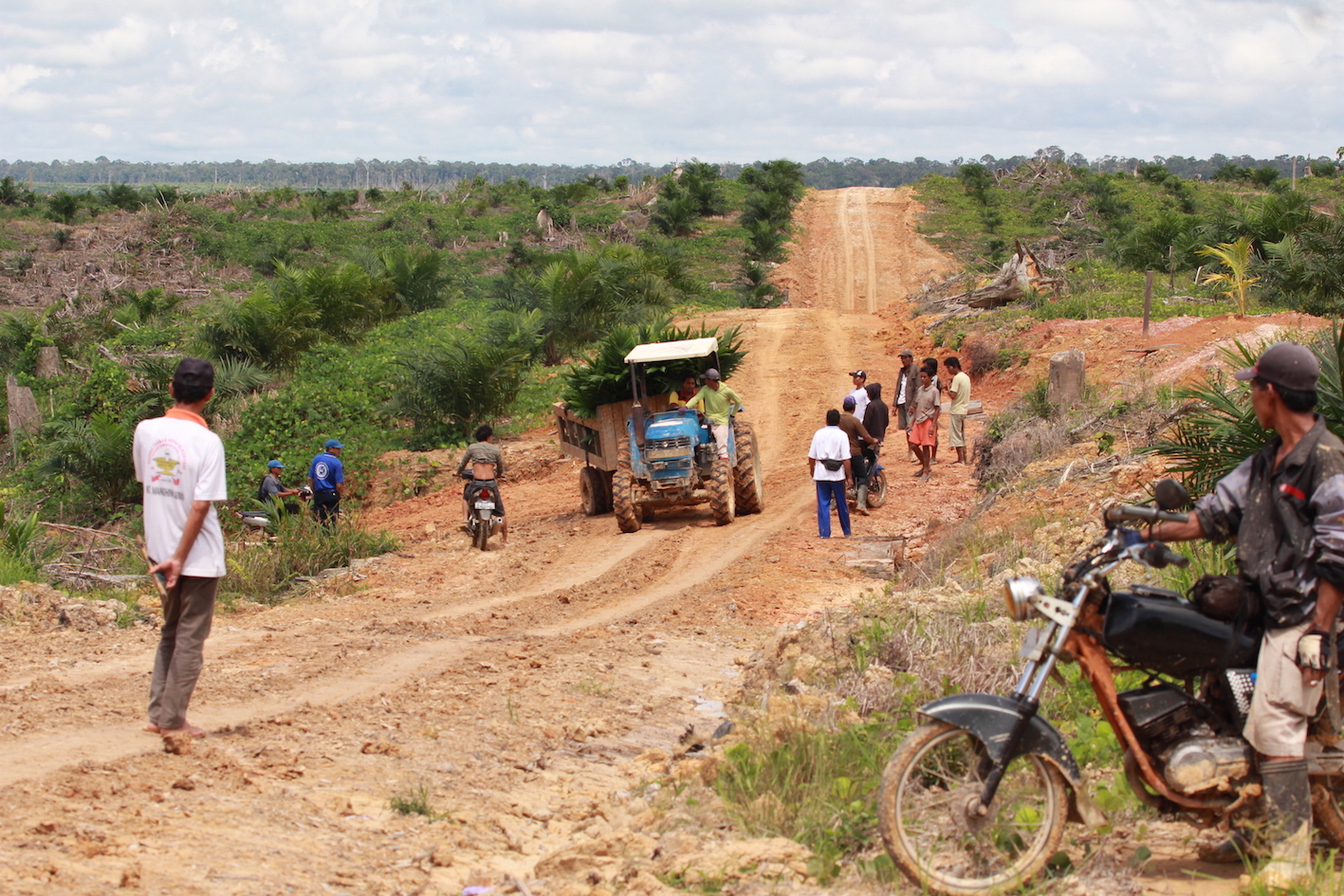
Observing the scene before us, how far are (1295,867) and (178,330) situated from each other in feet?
78.1

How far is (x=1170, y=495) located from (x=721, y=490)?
10200 mm

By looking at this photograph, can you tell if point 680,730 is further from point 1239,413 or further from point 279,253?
point 279,253

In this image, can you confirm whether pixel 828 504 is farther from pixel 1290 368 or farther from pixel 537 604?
pixel 1290 368

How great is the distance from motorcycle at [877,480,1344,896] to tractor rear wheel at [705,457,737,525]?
10016mm

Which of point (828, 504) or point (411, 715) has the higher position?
point (411, 715)

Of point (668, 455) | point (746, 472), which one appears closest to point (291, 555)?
point (668, 455)

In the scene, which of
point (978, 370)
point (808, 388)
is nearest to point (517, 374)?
point (808, 388)

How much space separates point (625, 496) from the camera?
14.3 metres

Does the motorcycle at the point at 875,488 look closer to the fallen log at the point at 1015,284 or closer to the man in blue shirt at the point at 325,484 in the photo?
the man in blue shirt at the point at 325,484

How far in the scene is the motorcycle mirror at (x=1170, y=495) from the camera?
13.5 feet

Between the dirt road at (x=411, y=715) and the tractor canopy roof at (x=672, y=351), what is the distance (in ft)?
6.99

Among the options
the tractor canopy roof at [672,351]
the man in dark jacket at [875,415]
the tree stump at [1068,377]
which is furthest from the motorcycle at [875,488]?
the tree stump at [1068,377]

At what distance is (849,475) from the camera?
48.7 feet

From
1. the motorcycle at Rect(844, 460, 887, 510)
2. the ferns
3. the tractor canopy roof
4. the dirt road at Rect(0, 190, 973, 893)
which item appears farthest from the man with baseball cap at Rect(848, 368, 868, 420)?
the ferns
